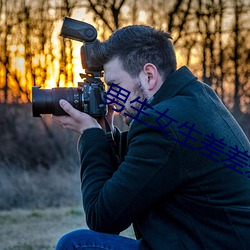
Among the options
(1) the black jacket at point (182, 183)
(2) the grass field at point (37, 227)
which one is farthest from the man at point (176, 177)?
(2) the grass field at point (37, 227)

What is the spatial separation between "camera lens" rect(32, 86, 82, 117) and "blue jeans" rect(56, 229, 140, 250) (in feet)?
1.87

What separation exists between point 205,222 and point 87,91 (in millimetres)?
846

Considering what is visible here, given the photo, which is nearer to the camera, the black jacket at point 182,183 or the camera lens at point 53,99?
the black jacket at point 182,183

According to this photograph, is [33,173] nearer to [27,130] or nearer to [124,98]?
[27,130]

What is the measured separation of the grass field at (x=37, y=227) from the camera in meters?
4.96

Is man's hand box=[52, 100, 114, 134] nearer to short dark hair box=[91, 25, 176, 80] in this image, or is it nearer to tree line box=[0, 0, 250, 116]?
short dark hair box=[91, 25, 176, 80]

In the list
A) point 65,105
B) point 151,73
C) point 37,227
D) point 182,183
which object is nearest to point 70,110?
point 65,105

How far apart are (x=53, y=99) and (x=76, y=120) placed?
152 mm

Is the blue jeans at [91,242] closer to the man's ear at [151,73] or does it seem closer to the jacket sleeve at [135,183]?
the jacket sleeve at [135,183]

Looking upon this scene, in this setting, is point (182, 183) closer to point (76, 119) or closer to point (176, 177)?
point (176, 177)

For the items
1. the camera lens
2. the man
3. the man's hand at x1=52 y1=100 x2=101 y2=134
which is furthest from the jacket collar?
the camera lens

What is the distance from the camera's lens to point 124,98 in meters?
2.29

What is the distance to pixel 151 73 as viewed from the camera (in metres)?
2.21

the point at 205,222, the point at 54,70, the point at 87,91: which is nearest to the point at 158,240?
the point at 205,222
